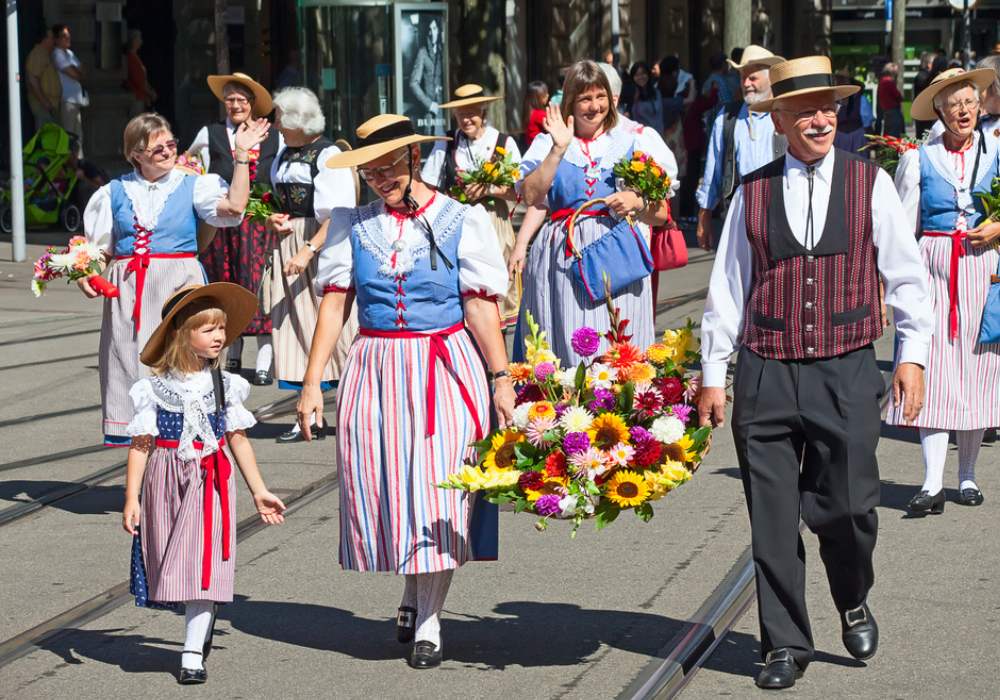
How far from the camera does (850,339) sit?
233 inches

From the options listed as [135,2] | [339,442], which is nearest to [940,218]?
[339,442]

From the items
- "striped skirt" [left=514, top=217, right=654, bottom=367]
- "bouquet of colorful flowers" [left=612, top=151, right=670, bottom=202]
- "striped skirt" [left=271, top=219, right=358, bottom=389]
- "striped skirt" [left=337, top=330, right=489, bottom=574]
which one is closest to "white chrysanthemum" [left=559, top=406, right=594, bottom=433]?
"striped skirt" [left=337, top=330, right=489, bottom=574]

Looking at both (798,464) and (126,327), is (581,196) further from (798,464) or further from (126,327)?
(798,464)

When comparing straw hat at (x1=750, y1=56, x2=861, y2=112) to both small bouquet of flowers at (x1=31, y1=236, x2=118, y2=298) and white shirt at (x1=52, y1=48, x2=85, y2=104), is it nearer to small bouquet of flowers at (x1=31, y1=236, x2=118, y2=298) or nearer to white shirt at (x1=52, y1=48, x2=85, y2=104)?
small bouquet of flowers at (x1=31, y1=236, x2=118, y2=298)

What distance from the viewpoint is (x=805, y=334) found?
591 centimetres

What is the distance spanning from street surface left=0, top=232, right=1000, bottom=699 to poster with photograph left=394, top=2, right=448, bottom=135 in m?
10.9

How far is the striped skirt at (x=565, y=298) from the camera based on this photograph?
845 cm

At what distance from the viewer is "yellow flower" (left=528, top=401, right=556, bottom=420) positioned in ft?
19.6

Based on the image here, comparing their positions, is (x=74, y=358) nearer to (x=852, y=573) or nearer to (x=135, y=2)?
(x=852, y=573)

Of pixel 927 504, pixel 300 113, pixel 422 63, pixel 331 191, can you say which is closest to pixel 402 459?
pixel 927 504

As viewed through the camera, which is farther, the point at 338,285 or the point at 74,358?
the point at 74,358

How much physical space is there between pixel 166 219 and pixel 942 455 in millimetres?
3524

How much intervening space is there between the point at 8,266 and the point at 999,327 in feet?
38.6

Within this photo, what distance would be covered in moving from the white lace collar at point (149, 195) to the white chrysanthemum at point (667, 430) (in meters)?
3.37
